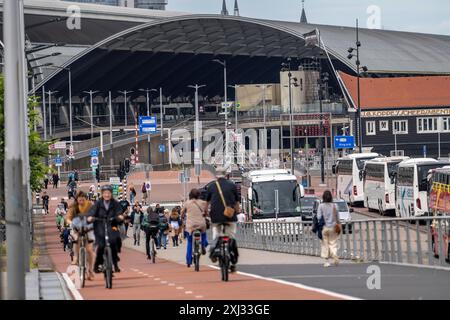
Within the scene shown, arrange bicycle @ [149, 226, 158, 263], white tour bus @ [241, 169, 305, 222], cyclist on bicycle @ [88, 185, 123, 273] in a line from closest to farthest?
cyclist on bicycle @ [88, 185, 123, 273]
bicycle @ [149, 226, 158, 263]
white tour bus @ [241, 169, 305, 222]

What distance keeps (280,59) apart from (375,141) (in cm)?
4489

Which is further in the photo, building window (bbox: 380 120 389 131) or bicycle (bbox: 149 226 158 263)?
building window (bbox: 380 120 389 131)

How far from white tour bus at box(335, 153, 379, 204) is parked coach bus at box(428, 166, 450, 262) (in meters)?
32.5

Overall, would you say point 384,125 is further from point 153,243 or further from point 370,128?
point 153,243

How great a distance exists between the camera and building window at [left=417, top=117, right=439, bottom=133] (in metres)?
127

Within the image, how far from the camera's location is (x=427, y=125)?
128m

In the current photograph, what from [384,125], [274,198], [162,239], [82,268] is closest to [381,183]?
[274,198]

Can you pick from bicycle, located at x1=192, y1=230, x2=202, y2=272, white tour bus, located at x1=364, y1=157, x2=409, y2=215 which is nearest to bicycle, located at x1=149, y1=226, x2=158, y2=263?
bicycle, located at x1=192, y1=230, x2=202, y2=272

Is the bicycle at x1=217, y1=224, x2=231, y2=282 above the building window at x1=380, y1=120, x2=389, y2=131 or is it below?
below

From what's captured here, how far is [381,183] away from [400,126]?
5772cm

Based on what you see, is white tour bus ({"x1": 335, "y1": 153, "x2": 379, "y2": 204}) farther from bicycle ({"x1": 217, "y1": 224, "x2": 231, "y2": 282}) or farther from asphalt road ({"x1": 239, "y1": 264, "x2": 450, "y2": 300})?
bicycle ({"x1": 217, "y1": 224, "x2": 231, "y2": 282})

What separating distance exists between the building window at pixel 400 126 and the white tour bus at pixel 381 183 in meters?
50.9

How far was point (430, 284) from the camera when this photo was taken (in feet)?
70.0
